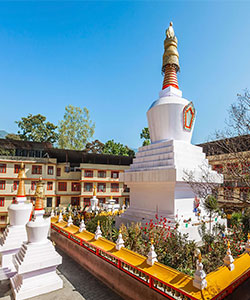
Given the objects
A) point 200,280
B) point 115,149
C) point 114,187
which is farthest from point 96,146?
point 200,280

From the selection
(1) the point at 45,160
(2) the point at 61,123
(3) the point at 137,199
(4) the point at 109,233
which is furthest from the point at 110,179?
(4) the point at 109,233

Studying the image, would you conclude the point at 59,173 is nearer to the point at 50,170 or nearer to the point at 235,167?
the point at 50,170

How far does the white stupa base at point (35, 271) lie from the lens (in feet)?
18.7

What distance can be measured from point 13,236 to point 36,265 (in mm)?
2368

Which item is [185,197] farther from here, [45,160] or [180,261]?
[45,160]

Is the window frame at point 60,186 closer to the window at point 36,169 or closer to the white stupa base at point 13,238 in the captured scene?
the window at point 36,169

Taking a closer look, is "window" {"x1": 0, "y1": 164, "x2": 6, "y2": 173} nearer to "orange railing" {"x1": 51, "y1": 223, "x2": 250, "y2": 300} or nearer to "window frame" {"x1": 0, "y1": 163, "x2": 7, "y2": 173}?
"window frame" {"x1": 0, "y1": 163, "x2": 7, "y2": 173}

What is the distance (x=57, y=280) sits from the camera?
627cm

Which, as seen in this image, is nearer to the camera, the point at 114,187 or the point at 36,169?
the point at 36,169

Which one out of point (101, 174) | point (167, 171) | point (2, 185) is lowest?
point (2, 185)

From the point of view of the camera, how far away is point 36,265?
584cm

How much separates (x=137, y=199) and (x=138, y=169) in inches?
69.3

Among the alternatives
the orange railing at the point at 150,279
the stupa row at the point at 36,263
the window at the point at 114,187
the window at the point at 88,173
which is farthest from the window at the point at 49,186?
the stupa row at the point at 36,263

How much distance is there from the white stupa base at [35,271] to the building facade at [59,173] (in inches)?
766
